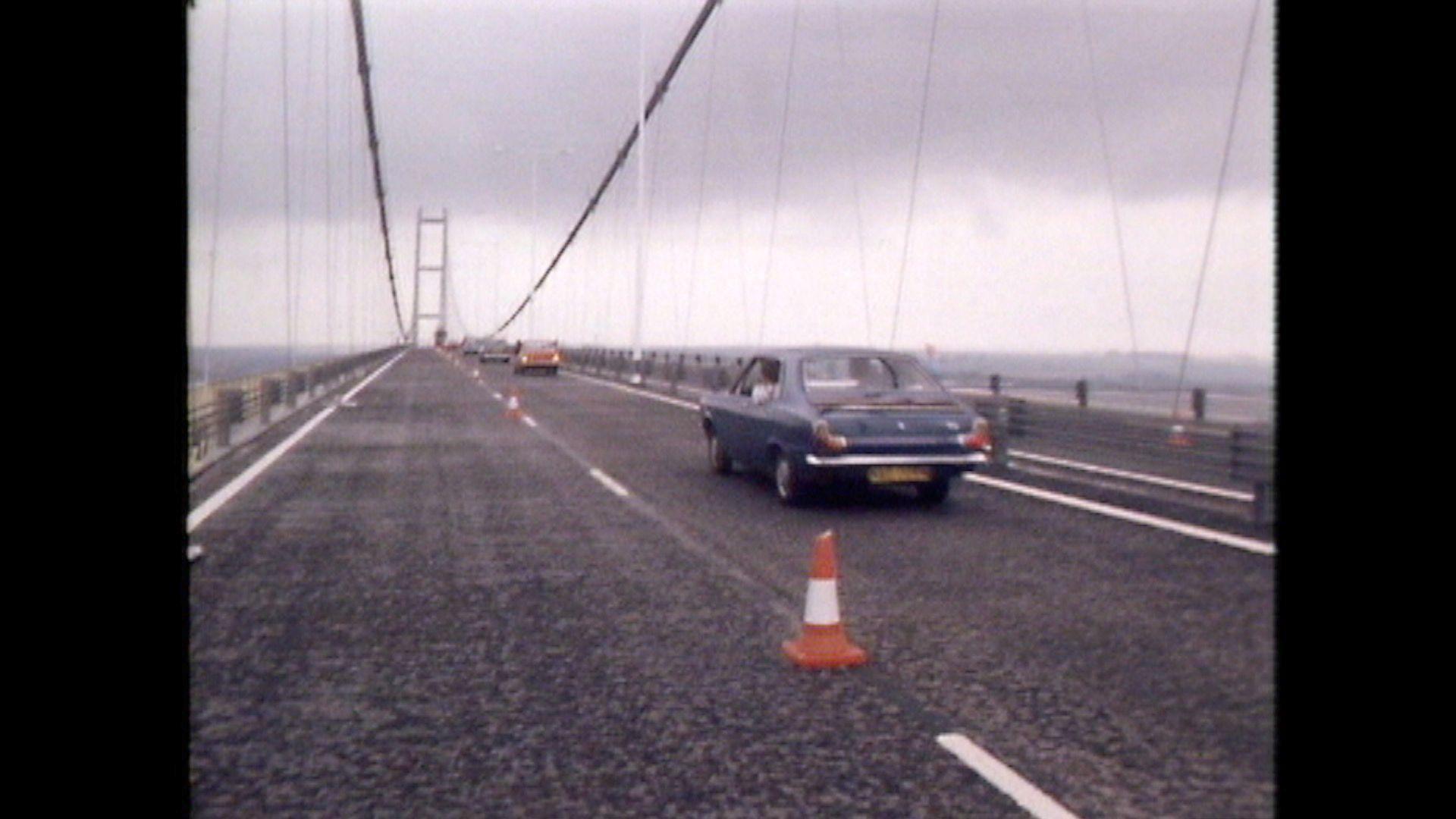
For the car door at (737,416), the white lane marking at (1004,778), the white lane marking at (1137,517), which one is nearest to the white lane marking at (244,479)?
the white lane marking at (1004,778)

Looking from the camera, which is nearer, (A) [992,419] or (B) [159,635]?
(B) [159,635]

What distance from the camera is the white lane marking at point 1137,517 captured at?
32.1ft

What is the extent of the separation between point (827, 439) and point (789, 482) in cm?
84

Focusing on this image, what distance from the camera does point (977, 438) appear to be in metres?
12.1

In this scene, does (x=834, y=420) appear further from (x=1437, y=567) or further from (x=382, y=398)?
(x=382, y=398)

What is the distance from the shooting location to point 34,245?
6.89ft

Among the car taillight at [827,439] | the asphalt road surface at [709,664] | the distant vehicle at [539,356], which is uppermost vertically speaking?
the distant vehicle at [539,356]

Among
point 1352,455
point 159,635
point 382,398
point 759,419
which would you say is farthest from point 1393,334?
point 382,398

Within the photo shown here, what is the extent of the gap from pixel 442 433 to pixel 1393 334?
2018cm

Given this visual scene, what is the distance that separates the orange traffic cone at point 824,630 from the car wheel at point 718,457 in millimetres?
8445

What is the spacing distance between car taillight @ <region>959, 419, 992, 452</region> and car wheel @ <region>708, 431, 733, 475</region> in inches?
137

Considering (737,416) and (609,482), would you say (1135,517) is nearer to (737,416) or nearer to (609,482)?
(737,416)

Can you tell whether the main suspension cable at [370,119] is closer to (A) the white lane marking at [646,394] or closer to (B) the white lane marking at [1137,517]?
(A) the white lane marking at [646,394]

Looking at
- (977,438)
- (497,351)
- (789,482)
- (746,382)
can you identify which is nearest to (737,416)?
(746,382)
